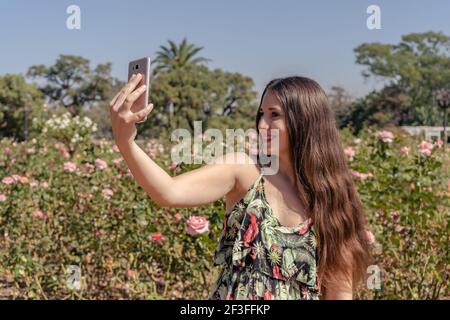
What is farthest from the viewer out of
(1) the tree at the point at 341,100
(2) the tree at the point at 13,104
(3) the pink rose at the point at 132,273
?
(1) the tree at the point at 341,100

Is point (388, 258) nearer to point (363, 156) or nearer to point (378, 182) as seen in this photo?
point (378, 182)

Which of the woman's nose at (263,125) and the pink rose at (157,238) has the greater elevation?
the woman's nose at (263,125)

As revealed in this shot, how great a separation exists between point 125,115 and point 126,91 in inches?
1.7

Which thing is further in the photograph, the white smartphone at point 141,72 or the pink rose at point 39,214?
the pink rose at point 39,214

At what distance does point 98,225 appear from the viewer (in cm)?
336

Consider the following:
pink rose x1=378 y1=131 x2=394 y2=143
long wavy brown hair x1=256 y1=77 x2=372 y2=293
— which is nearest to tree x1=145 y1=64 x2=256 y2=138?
pink rose x1=378 y1=131 x2=394 y2=143

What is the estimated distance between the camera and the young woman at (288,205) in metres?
1.20

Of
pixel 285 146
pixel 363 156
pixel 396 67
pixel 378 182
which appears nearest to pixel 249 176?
pixel 285 146

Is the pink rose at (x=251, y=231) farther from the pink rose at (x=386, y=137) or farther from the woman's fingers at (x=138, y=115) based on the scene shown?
the pink rose at (x=386, y=137)

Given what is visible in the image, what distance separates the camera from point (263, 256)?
3.94ft

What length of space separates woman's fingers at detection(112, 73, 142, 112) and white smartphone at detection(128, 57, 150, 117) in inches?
0.5

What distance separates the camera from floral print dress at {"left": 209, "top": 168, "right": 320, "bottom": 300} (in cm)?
119

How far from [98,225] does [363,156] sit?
1.70m

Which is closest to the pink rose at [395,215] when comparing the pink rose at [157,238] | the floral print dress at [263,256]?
the pink rose at [157,238]
